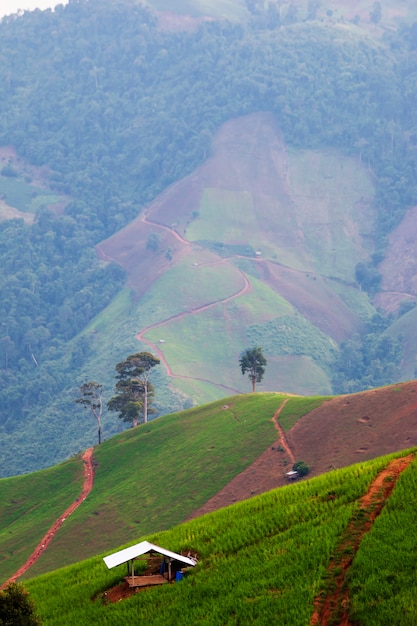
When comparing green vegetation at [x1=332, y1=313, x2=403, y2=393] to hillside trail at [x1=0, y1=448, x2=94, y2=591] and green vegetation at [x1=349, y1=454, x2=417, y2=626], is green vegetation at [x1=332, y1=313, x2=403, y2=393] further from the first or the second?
green vegetation at [x1=349, y1=454, x2=417, y2=626]

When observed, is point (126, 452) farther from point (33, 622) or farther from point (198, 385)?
point (198, 385)

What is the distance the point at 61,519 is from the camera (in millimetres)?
71500

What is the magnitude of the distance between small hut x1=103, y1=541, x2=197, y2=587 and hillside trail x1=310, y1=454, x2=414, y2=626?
16.4 ft

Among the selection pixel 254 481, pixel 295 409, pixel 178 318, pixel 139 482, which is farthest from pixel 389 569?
pixel 178 318

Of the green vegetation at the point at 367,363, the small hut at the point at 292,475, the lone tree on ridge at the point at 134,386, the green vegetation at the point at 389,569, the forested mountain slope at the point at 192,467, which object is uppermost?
the green vegetation at the point at 367,363

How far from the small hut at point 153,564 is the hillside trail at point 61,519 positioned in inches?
1102

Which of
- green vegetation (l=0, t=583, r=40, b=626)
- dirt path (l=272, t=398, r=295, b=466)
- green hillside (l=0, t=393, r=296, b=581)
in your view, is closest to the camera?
green vegetation (l=0, t=583, r=40, b=626)

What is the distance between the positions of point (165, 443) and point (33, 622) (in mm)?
55496

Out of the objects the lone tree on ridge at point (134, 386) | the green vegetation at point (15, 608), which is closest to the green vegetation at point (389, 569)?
the green vegetation at point (15, 608)

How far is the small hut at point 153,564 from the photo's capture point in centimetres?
2759

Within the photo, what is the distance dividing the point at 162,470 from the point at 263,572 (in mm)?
48734

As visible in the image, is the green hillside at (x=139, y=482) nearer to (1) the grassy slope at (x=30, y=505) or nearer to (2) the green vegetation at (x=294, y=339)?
(1) the grassy slope at (x=30, y=505)

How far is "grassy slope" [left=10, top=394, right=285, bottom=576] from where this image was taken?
6619 centimetres

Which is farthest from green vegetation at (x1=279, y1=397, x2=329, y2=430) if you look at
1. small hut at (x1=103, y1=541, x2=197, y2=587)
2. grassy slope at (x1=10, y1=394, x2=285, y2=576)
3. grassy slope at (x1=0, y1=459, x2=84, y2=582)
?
small hut at (x1=103, y1=541, x2=197, y2=587)
